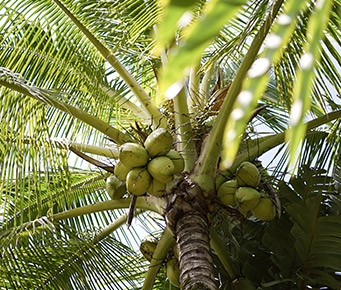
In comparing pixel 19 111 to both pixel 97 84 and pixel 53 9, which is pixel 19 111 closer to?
pixel 97 84

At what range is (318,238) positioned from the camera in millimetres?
3646

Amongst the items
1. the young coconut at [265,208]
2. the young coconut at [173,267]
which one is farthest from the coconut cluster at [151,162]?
the young coconut at [173,267]

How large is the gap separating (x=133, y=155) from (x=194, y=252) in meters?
0.63

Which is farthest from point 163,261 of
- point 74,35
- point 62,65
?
point 74,35

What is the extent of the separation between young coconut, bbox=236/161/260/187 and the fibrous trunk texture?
1.07 feet

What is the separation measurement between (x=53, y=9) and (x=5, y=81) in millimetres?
1396

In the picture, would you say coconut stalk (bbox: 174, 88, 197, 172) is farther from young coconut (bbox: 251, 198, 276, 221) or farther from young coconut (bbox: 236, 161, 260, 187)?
young coconut (bbox: 251, 198, 276, 221)

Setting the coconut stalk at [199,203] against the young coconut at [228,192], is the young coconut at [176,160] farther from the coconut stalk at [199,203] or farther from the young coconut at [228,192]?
the young coconut at [228,192]

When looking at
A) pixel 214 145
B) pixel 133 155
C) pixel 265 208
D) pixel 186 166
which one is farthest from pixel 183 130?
pixel 265 208

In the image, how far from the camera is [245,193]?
10.3 feet

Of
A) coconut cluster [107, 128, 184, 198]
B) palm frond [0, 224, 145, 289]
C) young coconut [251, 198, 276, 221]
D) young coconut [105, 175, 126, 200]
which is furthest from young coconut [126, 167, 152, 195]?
palm frond [0, 224, 145, 289]

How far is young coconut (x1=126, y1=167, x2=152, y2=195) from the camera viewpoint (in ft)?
9.84

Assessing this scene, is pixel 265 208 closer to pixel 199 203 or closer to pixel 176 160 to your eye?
pixel 199 203

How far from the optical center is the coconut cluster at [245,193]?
3166 millimetres
